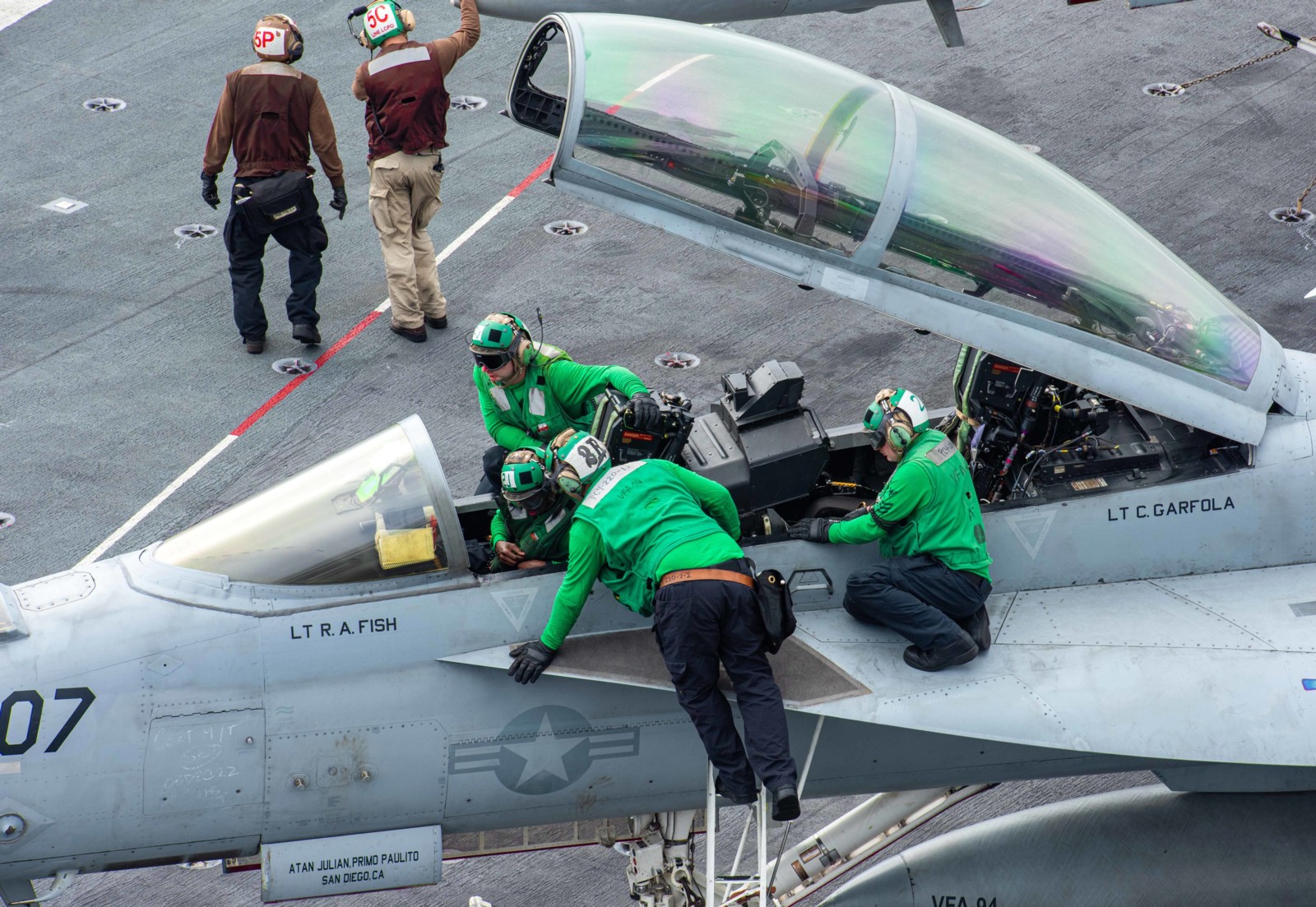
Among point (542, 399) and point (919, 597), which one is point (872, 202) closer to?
point (919, 597)

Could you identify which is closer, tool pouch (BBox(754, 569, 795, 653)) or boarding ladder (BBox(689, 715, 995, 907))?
tool pouch (BBox(754, 569, 795, 653))

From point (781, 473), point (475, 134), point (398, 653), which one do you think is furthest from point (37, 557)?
point (475, 134)

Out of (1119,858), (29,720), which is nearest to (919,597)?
(1119,858)

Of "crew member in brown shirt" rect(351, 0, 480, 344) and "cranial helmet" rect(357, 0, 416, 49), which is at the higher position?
"cranial helmet" rect(357, 0, 416, 49)

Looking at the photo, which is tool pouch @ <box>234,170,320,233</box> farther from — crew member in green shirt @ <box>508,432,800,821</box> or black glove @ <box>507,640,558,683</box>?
black glove @ <box>507,640,558,683</box>

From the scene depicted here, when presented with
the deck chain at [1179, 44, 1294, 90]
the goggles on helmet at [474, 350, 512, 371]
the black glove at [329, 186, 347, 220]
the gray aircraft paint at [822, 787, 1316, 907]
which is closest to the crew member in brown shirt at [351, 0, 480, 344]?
the black glove at [329, 186, 347, 220]

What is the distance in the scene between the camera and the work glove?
6418 millimetres

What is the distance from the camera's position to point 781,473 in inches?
270

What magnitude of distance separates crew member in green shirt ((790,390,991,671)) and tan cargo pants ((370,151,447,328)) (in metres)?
6.31

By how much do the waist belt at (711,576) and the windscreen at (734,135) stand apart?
1.53 metres

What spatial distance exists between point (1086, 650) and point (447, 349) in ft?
22.9

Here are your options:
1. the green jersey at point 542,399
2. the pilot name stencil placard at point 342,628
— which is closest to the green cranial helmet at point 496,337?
the green jersey at point 542,399

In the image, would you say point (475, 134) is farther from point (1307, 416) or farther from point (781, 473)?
point (1307, 416)

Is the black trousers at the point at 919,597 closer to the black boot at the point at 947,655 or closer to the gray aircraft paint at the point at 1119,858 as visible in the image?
the black boot at the point at 947,655
